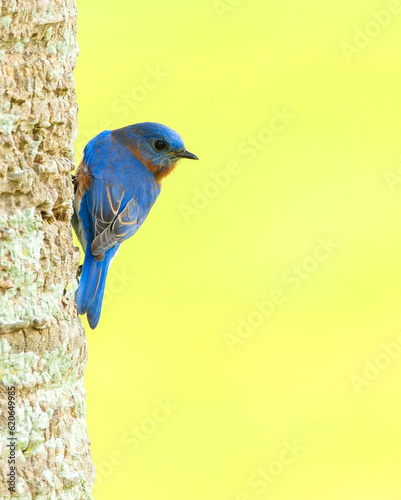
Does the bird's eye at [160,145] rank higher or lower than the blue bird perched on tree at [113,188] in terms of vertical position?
higher

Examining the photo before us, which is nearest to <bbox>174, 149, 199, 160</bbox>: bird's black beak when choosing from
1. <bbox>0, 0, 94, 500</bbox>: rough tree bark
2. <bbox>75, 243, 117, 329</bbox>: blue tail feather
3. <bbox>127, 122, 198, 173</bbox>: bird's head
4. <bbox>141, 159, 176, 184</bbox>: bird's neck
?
<bbox>127, 122, 198, 173</bbox>: bird's head

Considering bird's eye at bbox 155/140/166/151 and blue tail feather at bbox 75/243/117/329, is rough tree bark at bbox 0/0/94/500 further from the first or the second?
bird's eye at bbox 155/140/166/151

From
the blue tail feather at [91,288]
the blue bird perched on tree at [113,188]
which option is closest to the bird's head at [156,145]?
the blue bird perched on tree at [113,188]

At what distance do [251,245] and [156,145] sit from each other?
559 cm

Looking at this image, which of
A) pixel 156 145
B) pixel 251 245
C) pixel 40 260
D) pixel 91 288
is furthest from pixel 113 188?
pixel 251 245

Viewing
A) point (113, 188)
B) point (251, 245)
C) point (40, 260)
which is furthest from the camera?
point (251, 245)

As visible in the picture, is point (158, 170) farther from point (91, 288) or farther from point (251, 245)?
point (251, 245)

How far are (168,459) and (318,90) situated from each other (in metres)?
6.52

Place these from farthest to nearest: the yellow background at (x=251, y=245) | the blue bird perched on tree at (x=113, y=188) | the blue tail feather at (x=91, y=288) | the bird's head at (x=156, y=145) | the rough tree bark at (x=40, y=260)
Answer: the yellow background at (x=251, y=245), the bird's head at (x=156, y=145), the blue bird perched on tree at (x=113, y=188), the blue tail feather at (x=91, y=288), the rough tree bark at (x=40, y=260)

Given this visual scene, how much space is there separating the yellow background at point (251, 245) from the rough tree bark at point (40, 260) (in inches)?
186

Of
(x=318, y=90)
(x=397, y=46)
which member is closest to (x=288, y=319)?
(x=318, y=90)

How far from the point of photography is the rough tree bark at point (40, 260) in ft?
9.77

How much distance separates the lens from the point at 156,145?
547cm

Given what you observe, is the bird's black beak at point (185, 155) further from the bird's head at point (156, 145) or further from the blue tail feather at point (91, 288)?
the blue tail feather at point (91, 288)
